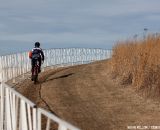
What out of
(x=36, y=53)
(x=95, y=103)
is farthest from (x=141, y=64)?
(x=36, y=53)

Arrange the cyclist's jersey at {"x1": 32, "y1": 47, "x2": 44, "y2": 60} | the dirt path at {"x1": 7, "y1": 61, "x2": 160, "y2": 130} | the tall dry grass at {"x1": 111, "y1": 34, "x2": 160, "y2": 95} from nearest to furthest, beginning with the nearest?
the dirt path at {"x1": 7, "y1": 61, "x2": 160, "y2": 130}, the tall dry grass at {"x1": 111, "y1": 34, "x2": 160, "y2": 95}, the cyclist's jersey at {"x1": 32, "y1": 47, "x2": 44, "y2": 60}

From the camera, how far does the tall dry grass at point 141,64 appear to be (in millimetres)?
18516

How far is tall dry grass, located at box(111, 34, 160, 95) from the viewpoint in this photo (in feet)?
60.7

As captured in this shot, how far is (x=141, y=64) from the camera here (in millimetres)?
19516

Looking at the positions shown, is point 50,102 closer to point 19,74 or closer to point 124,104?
point 124,104

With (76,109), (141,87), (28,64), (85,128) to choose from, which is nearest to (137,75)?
(141,87)

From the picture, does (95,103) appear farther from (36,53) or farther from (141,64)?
(36,53)

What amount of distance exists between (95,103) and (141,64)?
268 cm

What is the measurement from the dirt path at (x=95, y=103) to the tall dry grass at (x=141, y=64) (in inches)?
19.6

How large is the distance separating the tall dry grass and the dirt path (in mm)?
498

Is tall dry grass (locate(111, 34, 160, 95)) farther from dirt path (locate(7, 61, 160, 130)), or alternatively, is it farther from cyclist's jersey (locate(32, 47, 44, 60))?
cyclist's jersey (locate(32, 47, 44, 60))

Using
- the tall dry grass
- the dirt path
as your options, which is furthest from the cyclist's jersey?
the tall dry grass

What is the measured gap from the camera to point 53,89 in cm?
2259

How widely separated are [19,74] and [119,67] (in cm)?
889
